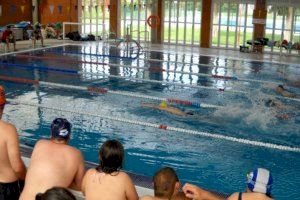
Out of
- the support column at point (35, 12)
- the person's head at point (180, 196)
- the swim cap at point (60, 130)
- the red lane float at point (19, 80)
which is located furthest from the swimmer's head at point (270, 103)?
the support column at point (35, 12)

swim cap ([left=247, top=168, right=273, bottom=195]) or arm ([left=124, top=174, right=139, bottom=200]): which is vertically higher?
swim cap ([left=247, top=168, right=273, bottom=195])

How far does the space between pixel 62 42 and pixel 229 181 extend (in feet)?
54.1

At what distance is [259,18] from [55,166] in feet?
60.6

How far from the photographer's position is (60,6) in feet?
77.1

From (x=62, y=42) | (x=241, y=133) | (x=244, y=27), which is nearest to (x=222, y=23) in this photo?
(x=244, y=27)

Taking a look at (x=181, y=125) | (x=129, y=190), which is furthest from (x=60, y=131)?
(x=181, y=125)

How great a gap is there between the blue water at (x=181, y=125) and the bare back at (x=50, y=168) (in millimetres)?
2738

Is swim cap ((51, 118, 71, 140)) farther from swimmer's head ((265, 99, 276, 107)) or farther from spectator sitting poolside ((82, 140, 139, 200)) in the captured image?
swimmer's head ((265, 99, 276, 107))

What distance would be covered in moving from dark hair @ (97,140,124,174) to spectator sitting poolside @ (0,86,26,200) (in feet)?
2.44

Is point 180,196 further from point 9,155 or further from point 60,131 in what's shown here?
point 9,155

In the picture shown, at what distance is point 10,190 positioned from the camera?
3248mm

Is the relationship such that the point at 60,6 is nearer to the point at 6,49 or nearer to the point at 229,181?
the point at 6,49

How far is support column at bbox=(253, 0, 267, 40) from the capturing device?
1983cm

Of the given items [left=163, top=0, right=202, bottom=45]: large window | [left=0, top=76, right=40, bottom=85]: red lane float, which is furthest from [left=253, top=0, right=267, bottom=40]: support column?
[left=0, top=76, right=40, bottom=85]: red lane float
